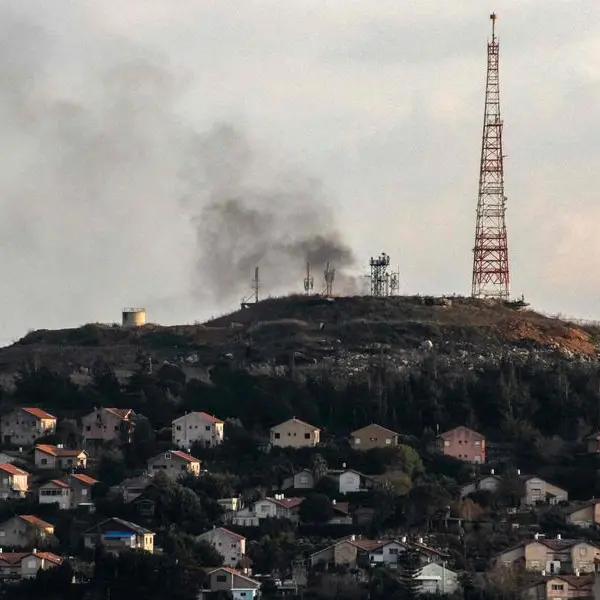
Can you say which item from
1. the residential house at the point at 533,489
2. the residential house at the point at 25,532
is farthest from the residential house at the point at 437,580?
the residential house at the point at 25,532

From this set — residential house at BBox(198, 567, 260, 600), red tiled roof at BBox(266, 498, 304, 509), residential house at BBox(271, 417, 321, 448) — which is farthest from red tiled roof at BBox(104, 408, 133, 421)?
residential house at BBox(198, 567, 260, 600)

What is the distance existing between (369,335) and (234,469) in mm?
18478

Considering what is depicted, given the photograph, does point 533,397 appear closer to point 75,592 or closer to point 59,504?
point 59,504

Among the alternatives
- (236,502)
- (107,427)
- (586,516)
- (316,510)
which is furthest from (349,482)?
(107,427)

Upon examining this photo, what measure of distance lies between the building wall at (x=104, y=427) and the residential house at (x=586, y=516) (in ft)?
56.7

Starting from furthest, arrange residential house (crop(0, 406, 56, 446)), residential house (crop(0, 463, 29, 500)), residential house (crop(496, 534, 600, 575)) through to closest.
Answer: residential house (crop(0, 406, 56, 446)) → residential house (crop(0, 463, 29, 500)) → residential house (crop(496, 534, 600, 575))

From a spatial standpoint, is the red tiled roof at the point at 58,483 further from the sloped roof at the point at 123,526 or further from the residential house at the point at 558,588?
the residential house at the point at 558,588

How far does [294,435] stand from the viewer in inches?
3371

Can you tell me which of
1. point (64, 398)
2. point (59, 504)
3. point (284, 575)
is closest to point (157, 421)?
point (64, 398)

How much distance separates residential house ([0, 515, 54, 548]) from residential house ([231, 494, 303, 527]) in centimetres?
567

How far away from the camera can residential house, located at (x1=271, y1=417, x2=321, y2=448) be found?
85375 mm

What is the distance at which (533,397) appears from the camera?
292 ft

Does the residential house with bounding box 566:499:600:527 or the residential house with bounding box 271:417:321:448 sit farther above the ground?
the residential house with bounding box 271:417:321:448

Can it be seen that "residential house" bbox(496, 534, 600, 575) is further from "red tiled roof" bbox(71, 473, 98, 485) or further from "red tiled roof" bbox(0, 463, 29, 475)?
"red tiled roof" bbox(0, 463, 29, 475)
